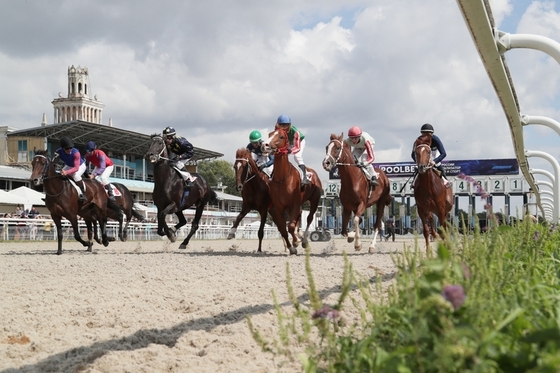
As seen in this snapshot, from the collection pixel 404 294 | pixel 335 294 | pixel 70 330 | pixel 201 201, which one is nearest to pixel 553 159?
pixel 201 201

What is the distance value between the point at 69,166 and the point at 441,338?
42.5 ft

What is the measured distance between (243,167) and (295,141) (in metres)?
1.14

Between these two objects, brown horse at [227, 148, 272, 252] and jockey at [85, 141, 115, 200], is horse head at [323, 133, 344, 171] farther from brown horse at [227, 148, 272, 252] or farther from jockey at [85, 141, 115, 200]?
jockey at [85, 141, 115, 200]

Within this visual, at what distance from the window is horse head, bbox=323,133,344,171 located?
A: 174 ft

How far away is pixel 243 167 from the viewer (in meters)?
12.7

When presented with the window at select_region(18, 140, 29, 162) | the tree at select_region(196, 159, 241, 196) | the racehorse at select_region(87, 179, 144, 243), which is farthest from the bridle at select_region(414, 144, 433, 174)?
the tree at select_region(196, 159, 241, 196)

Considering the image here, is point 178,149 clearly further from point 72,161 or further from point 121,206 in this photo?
point 121,206

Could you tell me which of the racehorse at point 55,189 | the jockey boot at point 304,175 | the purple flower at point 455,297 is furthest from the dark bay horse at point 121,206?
the purple flower at point 455,297

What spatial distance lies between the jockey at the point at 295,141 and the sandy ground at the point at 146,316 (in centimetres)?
371

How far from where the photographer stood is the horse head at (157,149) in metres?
13.4

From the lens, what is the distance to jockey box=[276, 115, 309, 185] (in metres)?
12.2

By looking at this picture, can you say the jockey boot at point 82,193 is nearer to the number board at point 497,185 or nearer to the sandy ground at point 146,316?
the sandy ground at point 146,316

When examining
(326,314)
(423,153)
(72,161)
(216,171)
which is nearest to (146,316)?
(326,314)

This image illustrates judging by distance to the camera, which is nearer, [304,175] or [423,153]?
[423,153]
